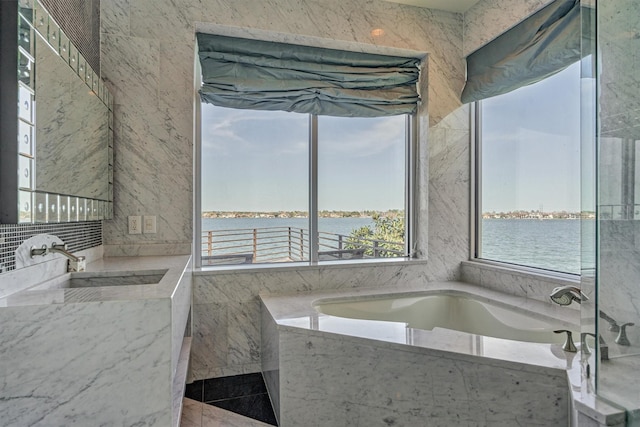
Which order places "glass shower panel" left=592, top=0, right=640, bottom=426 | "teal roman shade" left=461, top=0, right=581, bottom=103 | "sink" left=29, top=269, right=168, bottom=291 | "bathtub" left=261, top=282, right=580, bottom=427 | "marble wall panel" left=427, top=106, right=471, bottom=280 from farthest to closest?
"marble wall panel" left=427, top=106, right=471, bottom=280
"teal roman shade" left=461, top=0, right=581, bottom=103
"sink" left=29, top=269, right=168, bottom=291
"bathtub" left=261, top=282, right=580, bottom=427
"glass shower panel" left=592, top=0, right=640, bottom=426

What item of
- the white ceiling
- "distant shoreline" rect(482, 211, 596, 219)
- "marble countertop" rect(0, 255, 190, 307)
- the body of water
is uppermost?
the white ceiling

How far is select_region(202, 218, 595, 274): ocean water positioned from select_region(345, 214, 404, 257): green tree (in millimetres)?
58

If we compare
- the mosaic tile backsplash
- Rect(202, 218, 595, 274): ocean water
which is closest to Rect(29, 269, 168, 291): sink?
the mosaic tile backsplash

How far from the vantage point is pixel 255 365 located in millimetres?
2434

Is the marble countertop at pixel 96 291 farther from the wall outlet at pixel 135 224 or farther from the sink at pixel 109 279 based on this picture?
the wall outlet at pixel 135 224

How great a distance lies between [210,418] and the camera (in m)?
1.93

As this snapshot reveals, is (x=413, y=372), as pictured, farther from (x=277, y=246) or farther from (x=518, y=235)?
(x=518, y=235)

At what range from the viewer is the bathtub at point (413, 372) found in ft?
4.58

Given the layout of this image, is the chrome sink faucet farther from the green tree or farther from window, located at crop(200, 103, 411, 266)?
the green tree

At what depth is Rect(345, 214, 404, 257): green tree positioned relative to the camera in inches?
114

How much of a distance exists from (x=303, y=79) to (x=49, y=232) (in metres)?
1.81

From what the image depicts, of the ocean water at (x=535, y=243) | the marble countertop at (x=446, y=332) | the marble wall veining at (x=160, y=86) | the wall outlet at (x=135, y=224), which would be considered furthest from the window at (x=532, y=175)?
the wall outlet at (x=135, y=224)

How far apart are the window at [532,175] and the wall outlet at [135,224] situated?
2.49 m

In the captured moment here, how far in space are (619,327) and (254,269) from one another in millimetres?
1908
